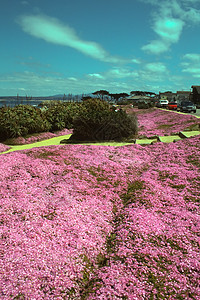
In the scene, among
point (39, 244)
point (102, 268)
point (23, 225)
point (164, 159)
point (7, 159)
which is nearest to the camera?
point (102, 268)

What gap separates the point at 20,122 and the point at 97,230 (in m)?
13.6

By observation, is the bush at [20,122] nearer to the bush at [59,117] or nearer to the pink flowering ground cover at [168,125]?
A: the bush at [59,117]

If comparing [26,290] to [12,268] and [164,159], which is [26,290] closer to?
[12,268]

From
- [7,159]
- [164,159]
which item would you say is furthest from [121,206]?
[7,159]

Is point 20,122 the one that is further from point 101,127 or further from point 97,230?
point 97,230

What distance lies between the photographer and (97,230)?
16.2 ft

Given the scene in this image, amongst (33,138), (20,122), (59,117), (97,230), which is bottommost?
(97,230)

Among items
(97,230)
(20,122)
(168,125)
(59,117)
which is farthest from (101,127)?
(97,230)

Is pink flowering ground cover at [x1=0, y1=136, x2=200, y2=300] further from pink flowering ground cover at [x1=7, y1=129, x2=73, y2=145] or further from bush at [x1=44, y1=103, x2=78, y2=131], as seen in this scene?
bush at [x1=44, y1=103, x2=78, y2=131]

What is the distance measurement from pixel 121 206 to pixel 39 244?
250cm

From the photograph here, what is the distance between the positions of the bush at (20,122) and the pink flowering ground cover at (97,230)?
8155 millimetres

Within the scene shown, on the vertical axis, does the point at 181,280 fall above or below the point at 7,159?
below

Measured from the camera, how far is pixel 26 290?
335cm

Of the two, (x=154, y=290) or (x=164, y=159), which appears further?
(x=164, y=159)
